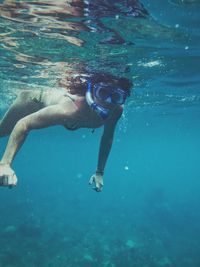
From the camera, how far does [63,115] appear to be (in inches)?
291

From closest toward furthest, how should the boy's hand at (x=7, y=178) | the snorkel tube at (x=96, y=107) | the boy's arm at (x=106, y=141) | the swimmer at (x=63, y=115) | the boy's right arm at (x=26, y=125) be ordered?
the boy's hand at (x=7, y=178), the boy's right arm at (x=26, y=125), the swimmer at (x=63, y=115), the snorkel tube at (x=96, y=107), the boy's arm at (x=106, y=141)

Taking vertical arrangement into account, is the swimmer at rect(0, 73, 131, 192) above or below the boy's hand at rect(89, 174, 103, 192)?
above

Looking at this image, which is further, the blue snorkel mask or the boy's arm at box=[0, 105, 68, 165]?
the blue snorkel mask

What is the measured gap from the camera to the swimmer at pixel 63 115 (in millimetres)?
6594

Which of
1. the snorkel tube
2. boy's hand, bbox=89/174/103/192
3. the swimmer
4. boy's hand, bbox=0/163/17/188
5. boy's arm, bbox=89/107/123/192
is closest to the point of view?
boy's hand, bbox=0/163/17/188

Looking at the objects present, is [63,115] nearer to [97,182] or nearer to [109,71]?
[97,182]

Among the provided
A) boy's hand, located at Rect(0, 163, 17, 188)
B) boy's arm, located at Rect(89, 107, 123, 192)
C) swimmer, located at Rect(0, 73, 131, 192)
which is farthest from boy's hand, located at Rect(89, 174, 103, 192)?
boy's hand, located at Rect(0, 163, 17, 188)

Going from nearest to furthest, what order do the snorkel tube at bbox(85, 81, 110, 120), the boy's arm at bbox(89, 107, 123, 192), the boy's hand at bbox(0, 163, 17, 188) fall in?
the boy's hand at bbox(0, 163, 17, 188)
the snorkel tube at bbox(85, 81, 110, 120)
the boy's arm at bbox(89, 107, 123, 192)

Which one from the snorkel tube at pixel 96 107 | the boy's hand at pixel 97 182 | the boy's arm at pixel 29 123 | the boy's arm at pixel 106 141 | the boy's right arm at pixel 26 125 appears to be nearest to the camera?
the boy's right arm at pixel 26 125

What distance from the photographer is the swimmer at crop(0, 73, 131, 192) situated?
6594mm

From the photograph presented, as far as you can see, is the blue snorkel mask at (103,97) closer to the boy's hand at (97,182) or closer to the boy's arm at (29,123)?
the boy's arm at (29,123)

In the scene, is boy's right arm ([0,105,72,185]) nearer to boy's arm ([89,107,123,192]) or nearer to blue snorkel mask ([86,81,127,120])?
blue snorkel mask ([86,81,127,120])

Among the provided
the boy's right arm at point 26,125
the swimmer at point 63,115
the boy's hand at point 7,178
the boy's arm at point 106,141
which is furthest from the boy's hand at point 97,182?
the boy's hand at point 7,178

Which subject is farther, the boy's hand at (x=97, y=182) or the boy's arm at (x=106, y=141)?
the boy's arm at (x=106, y=141)
